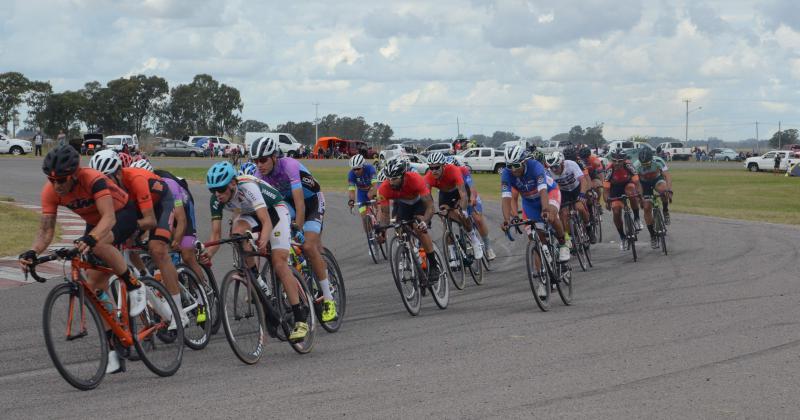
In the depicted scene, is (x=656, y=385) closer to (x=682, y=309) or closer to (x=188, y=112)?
(x=682, y=309)

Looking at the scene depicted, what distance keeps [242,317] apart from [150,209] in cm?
119

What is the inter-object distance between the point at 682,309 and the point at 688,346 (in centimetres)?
243

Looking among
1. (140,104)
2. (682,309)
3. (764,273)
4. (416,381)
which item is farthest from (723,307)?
(140,104)

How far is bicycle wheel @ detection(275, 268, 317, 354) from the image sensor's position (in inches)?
341

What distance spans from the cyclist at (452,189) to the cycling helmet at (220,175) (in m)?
5.44

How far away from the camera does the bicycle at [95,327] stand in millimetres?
7078

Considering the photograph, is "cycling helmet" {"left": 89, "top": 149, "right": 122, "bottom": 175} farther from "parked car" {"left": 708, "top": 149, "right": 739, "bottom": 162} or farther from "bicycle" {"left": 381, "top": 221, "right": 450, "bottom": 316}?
"parked car" {"left": 708, "top": 149, "right": 739, "bottom": 162}

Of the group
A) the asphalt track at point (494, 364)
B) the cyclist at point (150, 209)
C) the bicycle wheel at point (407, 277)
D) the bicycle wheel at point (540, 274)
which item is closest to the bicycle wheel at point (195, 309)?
the asphalt track at point (494, 364)

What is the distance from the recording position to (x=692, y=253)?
17688 mm

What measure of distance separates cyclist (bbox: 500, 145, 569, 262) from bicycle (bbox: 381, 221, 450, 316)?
1.14 metres

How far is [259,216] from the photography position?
27.8 feet

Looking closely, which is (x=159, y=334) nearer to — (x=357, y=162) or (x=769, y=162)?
(x=357, y=162)

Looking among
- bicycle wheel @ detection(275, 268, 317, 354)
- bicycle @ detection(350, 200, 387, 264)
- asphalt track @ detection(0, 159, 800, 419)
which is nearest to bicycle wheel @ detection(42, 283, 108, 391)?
asphalt track @ detection(0, 159, 800, 419)

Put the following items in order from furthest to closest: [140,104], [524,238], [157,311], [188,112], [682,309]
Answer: [188,112] < [140,104] < [524,238] < [682,309] < [157,311]
